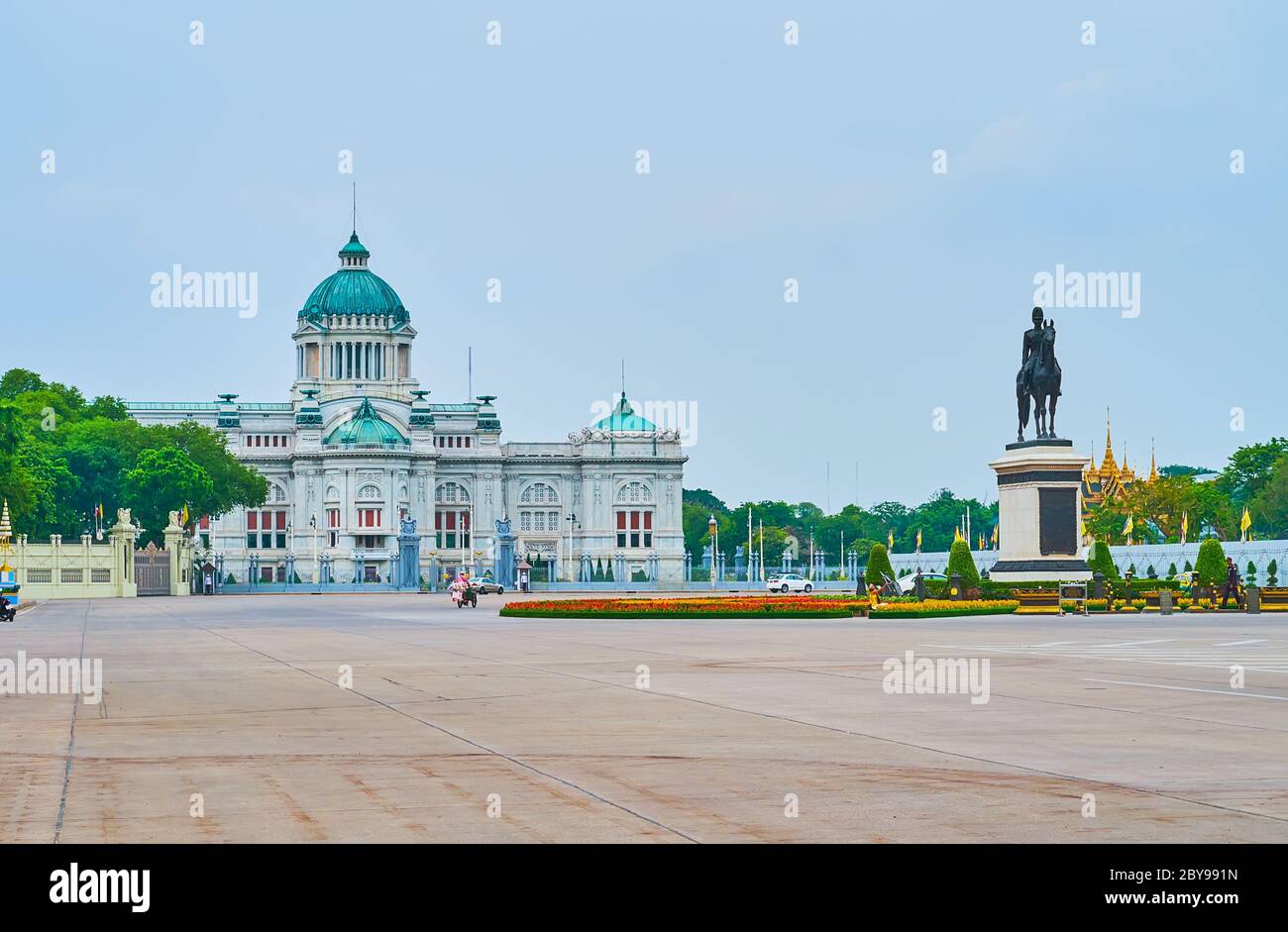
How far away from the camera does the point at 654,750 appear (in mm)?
16266

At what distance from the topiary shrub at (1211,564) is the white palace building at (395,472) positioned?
113647 millimetres

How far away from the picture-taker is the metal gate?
108500 mm

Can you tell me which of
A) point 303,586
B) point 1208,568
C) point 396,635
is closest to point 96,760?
point 396,635

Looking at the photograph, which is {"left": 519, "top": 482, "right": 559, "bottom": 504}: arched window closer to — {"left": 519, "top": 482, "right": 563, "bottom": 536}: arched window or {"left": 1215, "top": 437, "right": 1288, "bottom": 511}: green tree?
{"left": 519, "top": 482, "right": 563, "bottom": 536}: arched window

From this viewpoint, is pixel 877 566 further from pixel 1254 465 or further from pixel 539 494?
pixel 539 494

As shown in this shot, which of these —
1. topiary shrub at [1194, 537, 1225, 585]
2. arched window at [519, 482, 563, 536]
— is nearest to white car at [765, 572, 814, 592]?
topiary shrub at [1194, 537, 1225, 585]

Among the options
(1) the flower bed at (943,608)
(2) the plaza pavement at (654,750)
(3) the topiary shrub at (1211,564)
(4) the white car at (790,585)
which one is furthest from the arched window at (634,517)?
(2) the plaza pavement at (654,750)

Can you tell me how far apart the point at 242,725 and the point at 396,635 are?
947 inches

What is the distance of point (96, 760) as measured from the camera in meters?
15.9

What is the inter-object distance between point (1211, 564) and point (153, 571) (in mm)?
69527

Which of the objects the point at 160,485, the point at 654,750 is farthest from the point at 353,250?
the point at 654,750

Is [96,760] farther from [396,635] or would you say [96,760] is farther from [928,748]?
[396,635]

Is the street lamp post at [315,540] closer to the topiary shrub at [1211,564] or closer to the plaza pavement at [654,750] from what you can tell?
the topiary shrub at [1211,564]

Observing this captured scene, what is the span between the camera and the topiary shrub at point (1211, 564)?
204 ft
